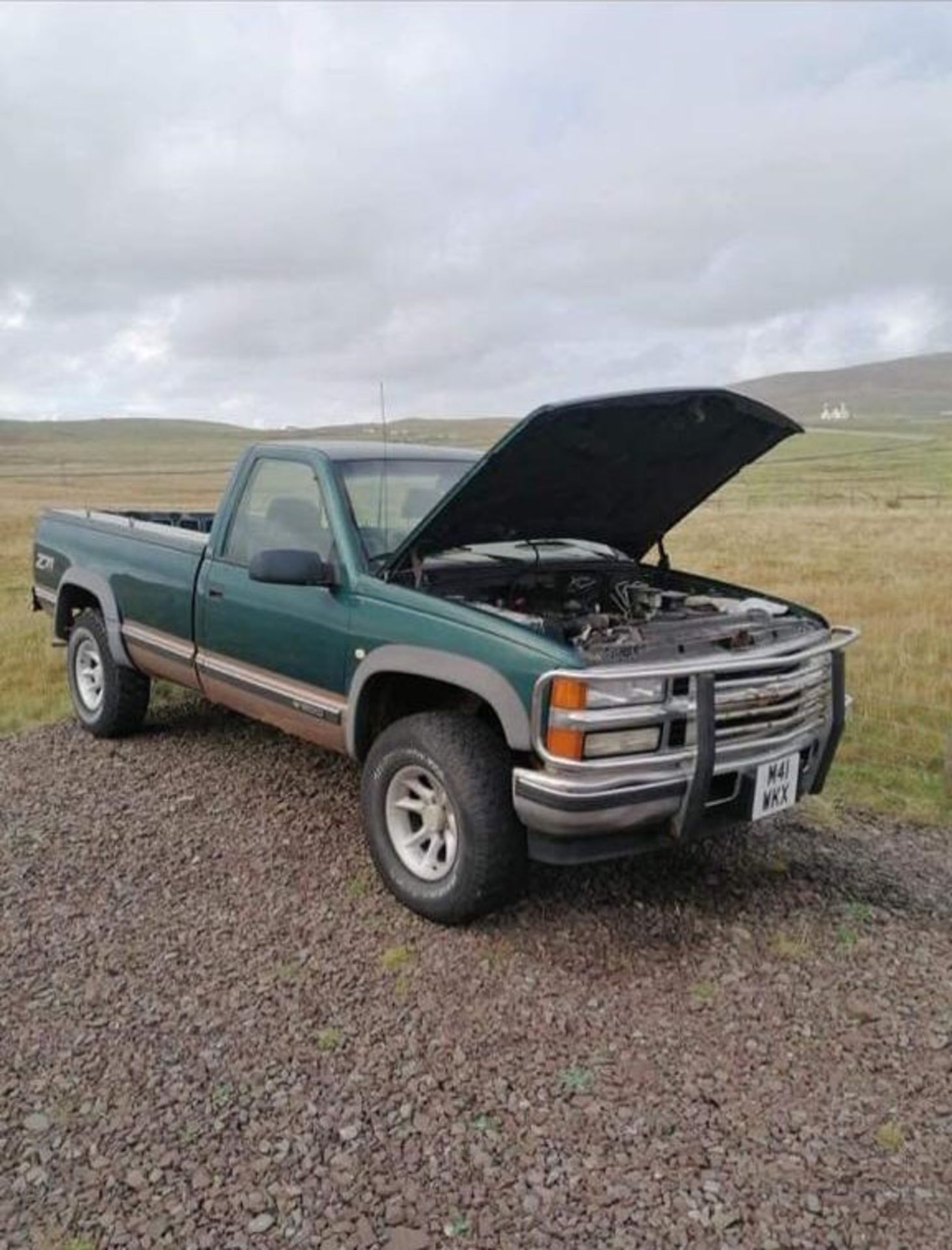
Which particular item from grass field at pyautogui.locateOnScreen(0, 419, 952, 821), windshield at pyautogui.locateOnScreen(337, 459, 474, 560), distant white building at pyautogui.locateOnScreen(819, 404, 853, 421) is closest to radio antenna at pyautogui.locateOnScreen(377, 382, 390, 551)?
windshield at pyautogui.locateOnScreen(337, 459, 474, 560)

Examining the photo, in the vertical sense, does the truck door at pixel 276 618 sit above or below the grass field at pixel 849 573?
above

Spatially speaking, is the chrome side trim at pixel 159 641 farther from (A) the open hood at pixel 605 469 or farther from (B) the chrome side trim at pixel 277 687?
(A) the open hood at pixel 605 469

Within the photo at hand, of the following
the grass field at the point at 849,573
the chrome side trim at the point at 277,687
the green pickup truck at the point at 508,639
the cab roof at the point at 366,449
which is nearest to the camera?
the green pickup truck at the point at 508,639

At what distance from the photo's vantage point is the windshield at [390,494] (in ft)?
14.5

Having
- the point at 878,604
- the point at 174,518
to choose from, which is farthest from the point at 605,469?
the point at 878,604

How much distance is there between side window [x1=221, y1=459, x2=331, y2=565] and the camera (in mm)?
4602

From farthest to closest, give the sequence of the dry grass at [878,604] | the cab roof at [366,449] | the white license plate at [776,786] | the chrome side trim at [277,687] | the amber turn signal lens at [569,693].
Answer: the dry grass at [878,604] → the cab roof at [366,449] → the chrome side trim at [277,687] → the white license plate at [776,786] → the amber turn signal lens at [569,693]

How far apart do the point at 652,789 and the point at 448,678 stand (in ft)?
2.79

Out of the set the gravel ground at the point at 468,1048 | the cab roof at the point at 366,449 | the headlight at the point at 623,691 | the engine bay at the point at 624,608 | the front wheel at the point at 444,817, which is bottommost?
the gravel ground at the point at 468,1048

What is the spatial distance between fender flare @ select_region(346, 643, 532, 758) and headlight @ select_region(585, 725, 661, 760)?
22 centimetres

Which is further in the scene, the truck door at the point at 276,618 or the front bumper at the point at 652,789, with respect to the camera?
the truck door at the point at 276,618

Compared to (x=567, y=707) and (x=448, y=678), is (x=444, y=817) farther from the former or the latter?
(x=567, y=707)

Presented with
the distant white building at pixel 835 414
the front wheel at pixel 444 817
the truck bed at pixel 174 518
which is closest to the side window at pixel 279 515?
the front wheel at pixel 444 817

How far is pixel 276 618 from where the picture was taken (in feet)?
14.9
